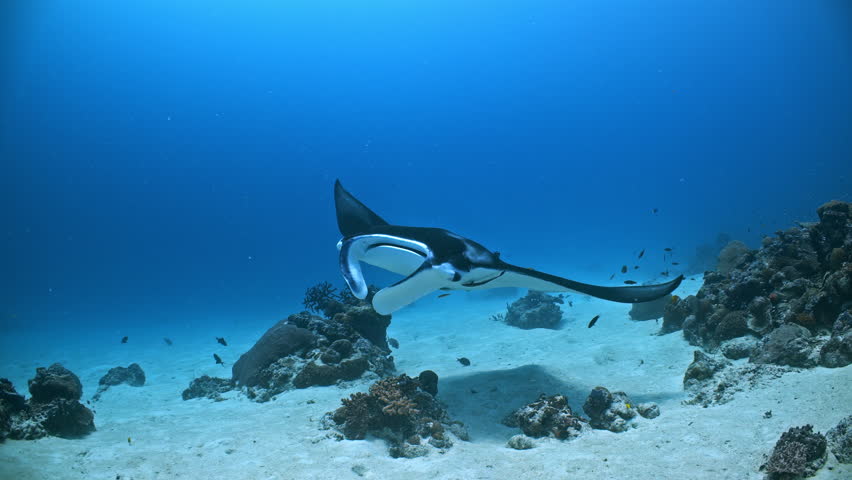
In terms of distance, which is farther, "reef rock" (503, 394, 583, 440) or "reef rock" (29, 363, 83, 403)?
"reef rock" (29, 363, 83, 403)

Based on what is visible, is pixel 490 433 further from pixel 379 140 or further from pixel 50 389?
pixel 379 140

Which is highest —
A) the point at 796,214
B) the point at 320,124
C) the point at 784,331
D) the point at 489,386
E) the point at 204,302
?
the point at 320,124

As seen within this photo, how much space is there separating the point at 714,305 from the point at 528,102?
78035 mm

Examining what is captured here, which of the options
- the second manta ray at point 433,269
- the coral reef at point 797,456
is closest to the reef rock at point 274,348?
the second manta ray at point 433,269

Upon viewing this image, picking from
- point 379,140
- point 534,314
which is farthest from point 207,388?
point 379,140

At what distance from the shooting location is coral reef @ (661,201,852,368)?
4.20 metres

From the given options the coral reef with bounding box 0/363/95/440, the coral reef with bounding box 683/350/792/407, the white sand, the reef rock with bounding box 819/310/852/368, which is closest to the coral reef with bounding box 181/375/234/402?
the white sand

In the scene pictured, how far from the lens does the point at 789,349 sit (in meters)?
4.20

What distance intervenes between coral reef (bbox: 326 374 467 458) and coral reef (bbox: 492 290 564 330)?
8125 mm

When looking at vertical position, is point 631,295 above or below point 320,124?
below

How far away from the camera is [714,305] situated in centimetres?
648

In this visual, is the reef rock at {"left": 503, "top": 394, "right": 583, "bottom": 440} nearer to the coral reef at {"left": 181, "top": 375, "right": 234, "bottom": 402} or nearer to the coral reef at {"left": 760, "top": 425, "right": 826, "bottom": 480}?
the coral reef at {"left": 760, "top": 425, "right": 826, "bottom": 480}

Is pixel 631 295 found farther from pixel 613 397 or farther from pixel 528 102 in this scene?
pixel 528 102

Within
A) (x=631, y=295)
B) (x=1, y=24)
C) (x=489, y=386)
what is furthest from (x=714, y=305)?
(x=1, y=24)
